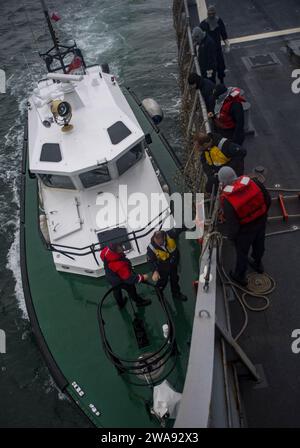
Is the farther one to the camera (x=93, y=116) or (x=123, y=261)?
(x=93, y=116)

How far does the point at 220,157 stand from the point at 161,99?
1050 centimetres

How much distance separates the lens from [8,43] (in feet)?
73.0

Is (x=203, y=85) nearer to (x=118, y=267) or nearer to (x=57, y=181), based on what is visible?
(x=57, y=181)

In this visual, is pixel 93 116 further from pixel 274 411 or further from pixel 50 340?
pixel 274 411

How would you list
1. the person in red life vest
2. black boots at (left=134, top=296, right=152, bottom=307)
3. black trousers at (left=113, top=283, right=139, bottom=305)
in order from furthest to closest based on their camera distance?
black boots at (left=134, top=296, right=152, bottom=307) < black trousers at (left=113, top=283, right=139, bottom=305) < the person in red life vest

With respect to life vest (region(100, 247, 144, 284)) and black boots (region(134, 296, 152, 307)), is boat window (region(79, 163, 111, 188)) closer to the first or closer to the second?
life vest (region(100, 247, 144, 284))

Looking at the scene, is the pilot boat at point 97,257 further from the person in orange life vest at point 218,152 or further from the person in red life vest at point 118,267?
the person in orange life vest at point 218,152

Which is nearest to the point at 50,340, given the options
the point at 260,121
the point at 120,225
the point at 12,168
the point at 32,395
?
the point at 32,395

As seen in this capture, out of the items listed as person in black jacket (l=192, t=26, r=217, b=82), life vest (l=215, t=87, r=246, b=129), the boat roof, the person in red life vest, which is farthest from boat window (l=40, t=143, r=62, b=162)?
person in black jacket (l=192, t=26, r=217, b=82)

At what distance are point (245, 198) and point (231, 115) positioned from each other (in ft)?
8.57

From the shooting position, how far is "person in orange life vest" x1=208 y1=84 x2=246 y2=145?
6547mm

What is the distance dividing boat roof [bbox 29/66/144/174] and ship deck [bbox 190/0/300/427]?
2.68m

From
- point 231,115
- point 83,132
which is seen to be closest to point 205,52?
point 231,115

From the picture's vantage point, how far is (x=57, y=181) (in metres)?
8.13
